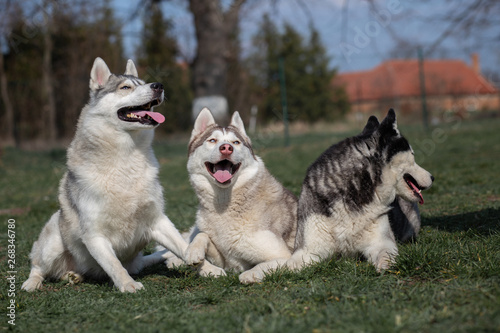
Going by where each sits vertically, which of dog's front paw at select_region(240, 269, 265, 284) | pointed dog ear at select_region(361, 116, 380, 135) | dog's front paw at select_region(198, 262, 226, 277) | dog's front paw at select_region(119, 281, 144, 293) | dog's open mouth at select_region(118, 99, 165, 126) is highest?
dog's open mouth at select_region(118, 99, 165, 126)

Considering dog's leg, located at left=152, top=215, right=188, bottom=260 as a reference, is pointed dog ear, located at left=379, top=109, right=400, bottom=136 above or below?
above

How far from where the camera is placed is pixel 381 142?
4.20m

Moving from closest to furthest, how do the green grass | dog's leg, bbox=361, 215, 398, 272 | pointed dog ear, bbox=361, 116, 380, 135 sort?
the green grass → dog's leg, bbox=361, 215, 398, 272 → pointed dog ear, bbox=361, 116, 380, 135

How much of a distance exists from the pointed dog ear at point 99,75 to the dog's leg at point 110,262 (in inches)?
59.5

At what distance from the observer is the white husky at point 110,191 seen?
414cm

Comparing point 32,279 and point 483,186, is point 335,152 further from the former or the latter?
point 483,186

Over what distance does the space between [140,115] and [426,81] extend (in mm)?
20813

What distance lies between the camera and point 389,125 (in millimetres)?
4152

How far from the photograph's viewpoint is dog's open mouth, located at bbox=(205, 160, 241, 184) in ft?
14.4

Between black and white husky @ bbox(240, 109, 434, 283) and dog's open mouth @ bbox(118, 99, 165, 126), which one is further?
dog's open mouth @ bbox(118, 99, 165, 126)

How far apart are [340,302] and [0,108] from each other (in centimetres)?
1844

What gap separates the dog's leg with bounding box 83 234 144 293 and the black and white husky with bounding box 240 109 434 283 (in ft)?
3.54

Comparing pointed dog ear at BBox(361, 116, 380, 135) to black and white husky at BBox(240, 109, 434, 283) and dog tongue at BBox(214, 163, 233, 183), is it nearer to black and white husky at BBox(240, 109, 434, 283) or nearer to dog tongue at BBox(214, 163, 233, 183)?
black and white husky at BBox(240, 109, 434, 283)

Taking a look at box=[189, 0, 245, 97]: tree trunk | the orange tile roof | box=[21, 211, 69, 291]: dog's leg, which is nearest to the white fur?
box=[21, 211, 69, 291]: dog's leg
